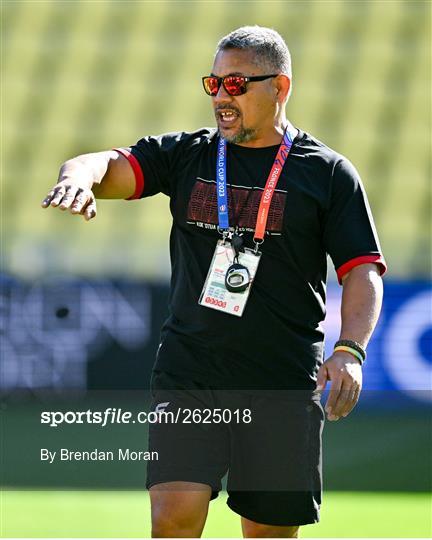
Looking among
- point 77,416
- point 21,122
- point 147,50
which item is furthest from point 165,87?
point 77,416

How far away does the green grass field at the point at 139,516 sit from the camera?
19.8 feet

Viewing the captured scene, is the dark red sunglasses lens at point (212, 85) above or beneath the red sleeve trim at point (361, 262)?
above

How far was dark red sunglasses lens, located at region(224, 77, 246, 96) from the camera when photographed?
13.1ft

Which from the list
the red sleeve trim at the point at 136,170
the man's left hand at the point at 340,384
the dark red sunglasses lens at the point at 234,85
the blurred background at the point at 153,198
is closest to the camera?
the man's left hand at the point at 340,384

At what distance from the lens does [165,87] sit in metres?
12.3

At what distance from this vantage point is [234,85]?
13.1 ft

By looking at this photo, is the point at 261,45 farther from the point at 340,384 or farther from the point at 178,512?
the point at 178,512

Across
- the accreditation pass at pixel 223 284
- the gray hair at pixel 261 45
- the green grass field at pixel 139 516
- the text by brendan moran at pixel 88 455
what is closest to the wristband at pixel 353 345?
the accreditation pass at pixel 223 284

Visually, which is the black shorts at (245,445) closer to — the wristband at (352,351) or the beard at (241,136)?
the wristband at (352,351)

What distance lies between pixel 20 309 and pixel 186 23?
551 cm

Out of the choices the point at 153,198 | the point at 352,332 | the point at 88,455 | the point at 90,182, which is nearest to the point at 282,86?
the point at 90,182

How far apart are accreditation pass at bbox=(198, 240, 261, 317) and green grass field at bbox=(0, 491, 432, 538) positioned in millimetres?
2425

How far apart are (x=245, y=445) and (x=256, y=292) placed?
1.80 feet

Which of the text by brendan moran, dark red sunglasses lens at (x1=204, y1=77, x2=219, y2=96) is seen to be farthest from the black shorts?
the text by brendan moran
